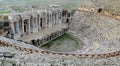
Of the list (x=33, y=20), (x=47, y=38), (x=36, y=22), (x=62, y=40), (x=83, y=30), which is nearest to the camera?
(x=47, y=38)

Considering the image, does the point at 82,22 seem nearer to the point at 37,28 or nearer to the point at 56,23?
the point at 56,23

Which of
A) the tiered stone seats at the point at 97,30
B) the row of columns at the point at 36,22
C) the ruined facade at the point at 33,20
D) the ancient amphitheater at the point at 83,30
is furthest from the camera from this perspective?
the row of columns at the point at 36,22

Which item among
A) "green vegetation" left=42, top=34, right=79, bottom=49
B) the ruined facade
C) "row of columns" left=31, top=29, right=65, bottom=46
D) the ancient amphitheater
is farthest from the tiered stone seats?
the ruined facade

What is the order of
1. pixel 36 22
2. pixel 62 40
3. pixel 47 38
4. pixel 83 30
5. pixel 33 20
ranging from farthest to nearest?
pixel 83 30 < pixel 62 40 < pixel 36 22 < pixel 33 20 < pixel 47 38

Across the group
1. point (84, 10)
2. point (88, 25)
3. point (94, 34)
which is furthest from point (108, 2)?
point (94, 34)

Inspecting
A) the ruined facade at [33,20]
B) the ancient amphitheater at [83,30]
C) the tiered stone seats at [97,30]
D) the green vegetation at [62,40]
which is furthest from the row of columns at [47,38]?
the tiered stone seats at [97,30]

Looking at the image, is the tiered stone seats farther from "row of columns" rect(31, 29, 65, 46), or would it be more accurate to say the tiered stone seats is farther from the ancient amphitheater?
"row of columns" rect(31, 29, 65, 46)

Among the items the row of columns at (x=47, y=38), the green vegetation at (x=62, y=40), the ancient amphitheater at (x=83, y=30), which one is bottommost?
the green vegetation at (x=62, y=40)

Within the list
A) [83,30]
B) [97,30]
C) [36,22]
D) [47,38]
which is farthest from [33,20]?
[97,30]

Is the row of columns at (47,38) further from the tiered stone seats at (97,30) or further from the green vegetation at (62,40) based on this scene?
the tiered stone seats at (97,30)

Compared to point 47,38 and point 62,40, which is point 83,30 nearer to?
point 62,40
